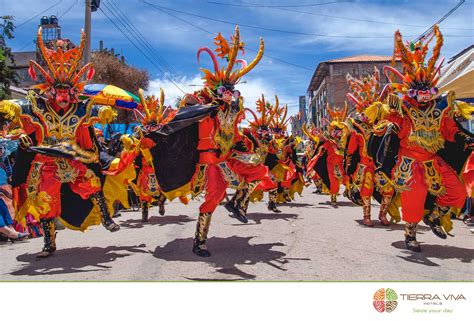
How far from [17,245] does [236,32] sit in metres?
4.12

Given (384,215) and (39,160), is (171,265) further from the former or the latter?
(384,215)

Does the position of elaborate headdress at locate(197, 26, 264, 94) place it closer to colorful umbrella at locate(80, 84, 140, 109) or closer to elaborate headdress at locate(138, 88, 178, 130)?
elaborate headdress at locate(138, 88, 178, 130)

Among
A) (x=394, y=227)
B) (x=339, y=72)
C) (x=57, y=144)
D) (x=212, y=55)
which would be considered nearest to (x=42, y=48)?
(x=57, y=144)

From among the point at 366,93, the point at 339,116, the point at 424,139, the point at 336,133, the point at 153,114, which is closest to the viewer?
the point at 424,139

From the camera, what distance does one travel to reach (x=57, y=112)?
16.4 ft

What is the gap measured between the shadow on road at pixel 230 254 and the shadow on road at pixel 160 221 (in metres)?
1.84

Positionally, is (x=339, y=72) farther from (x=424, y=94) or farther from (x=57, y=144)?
(x=57, y=144)

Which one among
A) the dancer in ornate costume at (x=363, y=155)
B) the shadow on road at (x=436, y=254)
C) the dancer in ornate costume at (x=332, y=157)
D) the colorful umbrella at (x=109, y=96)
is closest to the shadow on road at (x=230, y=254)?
the shadow on road at (x=436, y=254)

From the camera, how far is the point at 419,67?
193 inches

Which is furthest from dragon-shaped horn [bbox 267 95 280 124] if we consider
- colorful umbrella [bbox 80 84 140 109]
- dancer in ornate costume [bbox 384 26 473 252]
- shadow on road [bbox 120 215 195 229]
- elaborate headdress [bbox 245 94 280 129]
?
dancer in ornate costume [bbox 384 26 473 252]

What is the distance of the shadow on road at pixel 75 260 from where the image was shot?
4.31m

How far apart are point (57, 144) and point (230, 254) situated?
2.34 metres
